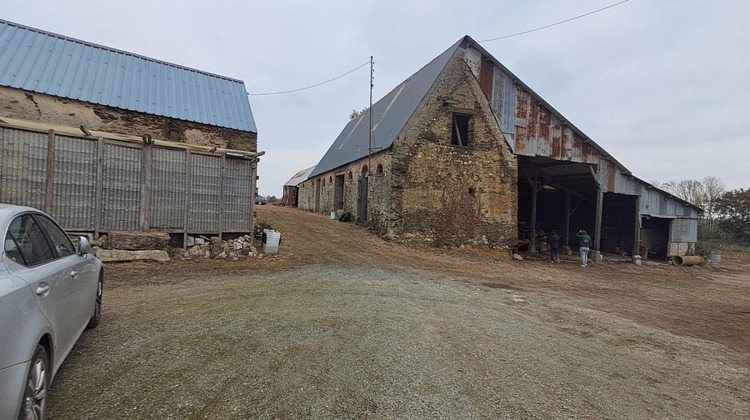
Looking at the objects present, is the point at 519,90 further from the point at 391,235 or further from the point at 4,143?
the point at 4,143

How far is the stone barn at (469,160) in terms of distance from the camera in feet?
49.6

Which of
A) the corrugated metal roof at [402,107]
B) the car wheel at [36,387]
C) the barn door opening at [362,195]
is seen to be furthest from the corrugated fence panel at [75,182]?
the barn door opening at [362,195]

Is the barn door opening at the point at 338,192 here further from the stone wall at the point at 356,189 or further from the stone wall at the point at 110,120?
the stone wall at the point at 110,120

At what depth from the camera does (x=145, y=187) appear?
30.3ft

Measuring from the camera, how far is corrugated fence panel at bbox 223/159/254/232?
405 inches

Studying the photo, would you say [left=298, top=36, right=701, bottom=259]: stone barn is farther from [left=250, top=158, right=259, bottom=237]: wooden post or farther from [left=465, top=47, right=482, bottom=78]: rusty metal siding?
[left=250, top=158, right=259, bottom=237]: wooden post

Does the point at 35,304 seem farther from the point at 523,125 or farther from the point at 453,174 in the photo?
the point at 523,125

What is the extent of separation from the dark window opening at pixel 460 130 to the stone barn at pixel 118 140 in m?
8.57

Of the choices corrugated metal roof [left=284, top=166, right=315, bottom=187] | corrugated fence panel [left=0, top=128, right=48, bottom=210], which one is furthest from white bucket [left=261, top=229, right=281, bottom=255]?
corrugated metal roof [left=284, top=166, right=315, bottom=187]

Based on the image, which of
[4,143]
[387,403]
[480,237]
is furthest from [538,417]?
[480,237]

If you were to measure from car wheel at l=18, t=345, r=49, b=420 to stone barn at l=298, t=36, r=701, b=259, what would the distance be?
12629 millimetres

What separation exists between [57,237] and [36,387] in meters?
1.83

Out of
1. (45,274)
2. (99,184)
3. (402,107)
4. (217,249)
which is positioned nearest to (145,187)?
(99,184)

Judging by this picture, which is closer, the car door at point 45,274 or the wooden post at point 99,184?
the car door at point 45,274
